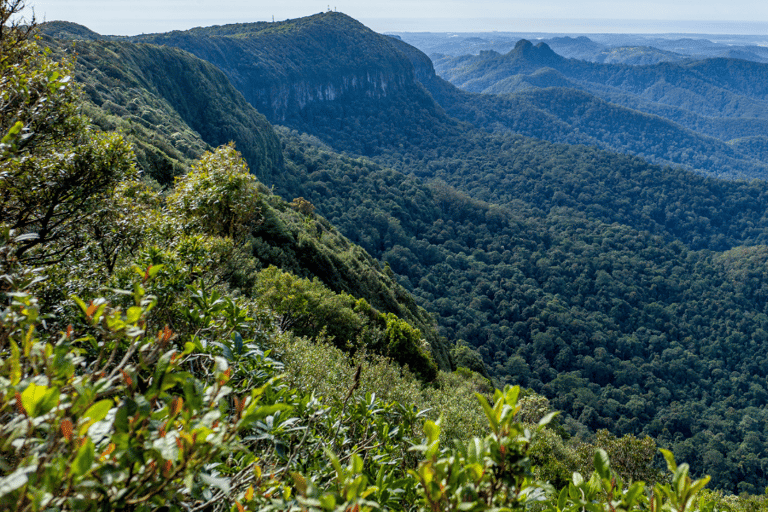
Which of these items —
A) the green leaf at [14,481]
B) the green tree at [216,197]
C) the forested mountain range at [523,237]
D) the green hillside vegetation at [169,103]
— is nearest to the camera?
the green leaf at [14,481]

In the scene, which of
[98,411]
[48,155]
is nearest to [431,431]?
[98,411]

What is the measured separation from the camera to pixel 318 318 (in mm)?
15727

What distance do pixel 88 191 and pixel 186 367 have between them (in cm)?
426

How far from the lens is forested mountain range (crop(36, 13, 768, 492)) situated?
53.1m

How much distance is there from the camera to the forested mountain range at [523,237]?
53.1 m

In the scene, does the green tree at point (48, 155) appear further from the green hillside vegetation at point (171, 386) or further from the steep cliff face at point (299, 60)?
the steep cliff face at point (299, 60)

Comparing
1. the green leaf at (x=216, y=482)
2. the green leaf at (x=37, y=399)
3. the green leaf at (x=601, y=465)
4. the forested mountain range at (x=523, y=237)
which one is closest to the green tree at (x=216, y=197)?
the green leaf at (x=37, y=399)

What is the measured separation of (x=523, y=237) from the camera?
95438 millimetres

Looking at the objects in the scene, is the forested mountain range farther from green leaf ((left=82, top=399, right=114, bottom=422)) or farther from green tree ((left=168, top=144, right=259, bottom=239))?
green leaf ((left=82, top=399, right=114, bottom=422))

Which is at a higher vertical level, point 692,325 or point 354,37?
point 354,37

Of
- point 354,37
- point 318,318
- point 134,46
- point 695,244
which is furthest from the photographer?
point 354,37

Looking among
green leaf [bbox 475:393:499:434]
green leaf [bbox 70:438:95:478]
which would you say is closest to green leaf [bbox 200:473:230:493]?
green leaf [bbox 70:438:95:478]

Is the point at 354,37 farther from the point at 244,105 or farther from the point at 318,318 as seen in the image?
the point at 318,318

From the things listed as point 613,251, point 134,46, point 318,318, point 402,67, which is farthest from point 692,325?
point 402,67
